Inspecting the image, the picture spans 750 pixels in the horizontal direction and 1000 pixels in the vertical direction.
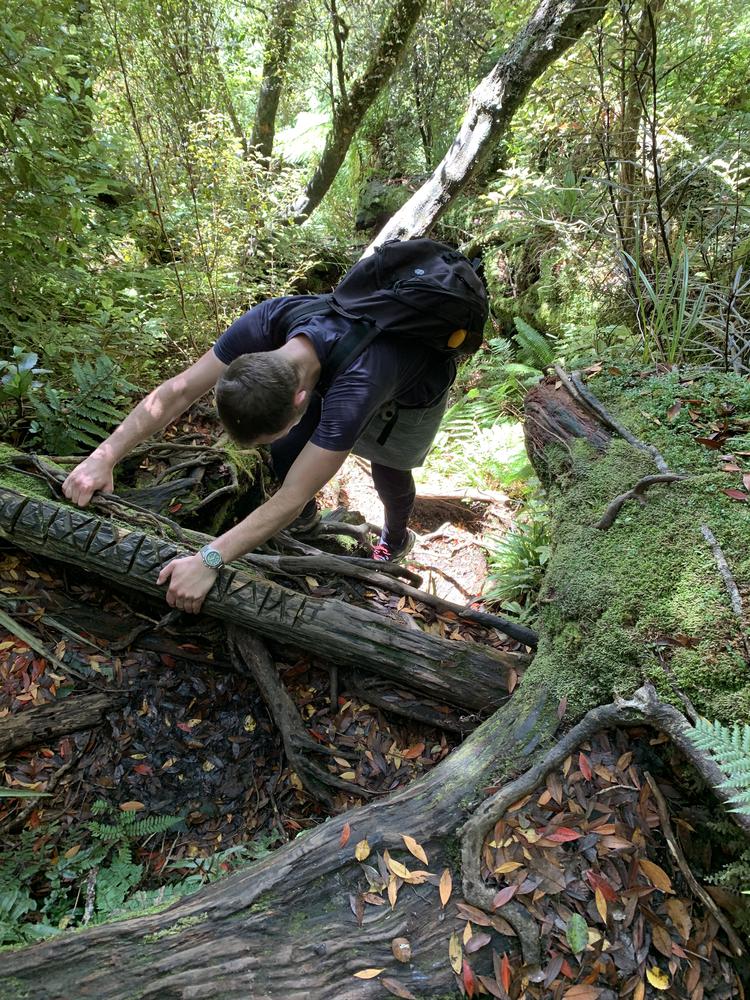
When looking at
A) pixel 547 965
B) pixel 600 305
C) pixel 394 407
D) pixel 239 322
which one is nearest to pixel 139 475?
pixel 239 322

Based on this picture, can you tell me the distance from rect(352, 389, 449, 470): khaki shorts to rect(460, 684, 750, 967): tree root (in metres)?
2.26

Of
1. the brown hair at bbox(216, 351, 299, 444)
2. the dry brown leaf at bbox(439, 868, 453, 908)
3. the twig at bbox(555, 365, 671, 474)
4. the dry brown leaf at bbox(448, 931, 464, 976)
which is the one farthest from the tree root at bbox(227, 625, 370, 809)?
the twig at bbox(555, 365, 671, 474)

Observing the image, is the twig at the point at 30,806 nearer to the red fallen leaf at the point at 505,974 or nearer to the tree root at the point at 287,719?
the tree root at the point at 287,719

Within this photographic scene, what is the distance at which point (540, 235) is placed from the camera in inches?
301

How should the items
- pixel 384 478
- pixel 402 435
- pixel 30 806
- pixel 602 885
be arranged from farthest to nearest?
pixel 384 478
pixel 402 435
pixel 30 806
pixel 602 885

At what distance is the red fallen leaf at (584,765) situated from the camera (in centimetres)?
197

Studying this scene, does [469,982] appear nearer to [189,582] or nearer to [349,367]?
[189,582]

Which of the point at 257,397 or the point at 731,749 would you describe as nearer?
the point at 731,749

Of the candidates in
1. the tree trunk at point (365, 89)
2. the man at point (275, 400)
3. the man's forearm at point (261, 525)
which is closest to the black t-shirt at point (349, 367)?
the man at point (275, 400)

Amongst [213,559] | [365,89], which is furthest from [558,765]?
[365,89]

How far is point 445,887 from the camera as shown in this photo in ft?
5.91

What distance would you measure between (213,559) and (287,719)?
35.8 inches

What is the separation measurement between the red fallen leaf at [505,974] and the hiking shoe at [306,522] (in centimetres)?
291

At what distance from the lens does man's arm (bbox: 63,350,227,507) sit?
304 cm
